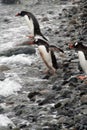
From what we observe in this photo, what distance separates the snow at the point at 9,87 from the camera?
8312mm

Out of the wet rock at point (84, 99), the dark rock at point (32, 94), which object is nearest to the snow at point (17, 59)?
the dark rock at point (32, 94)

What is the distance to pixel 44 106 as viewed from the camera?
7.44m

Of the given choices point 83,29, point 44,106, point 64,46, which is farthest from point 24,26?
point 44,106

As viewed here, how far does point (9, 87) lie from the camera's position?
28.0ft

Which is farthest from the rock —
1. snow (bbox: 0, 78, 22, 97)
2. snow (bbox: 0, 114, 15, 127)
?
snow (bbox: 0, 78, 22, 97)

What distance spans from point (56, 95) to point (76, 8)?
11.0m

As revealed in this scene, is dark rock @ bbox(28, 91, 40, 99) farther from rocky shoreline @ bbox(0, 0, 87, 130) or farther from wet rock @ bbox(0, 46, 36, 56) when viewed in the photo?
wet rock @ bbox(0, 46, 36, 56)

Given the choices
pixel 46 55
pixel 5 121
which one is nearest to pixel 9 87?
pixel 46 55

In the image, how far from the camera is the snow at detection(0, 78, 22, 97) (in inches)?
327

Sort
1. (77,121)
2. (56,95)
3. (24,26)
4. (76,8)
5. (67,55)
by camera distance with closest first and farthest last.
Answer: (77,121), (56,95), (67,55), (24,26), (76,8)

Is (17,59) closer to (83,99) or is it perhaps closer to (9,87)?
Result: (9,87)

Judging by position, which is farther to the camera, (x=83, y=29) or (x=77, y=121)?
(x=83, y=29)

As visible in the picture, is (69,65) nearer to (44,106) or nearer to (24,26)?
(44,106)

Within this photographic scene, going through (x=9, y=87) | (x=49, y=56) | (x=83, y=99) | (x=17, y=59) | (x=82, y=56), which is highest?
(x=82, y=56)
